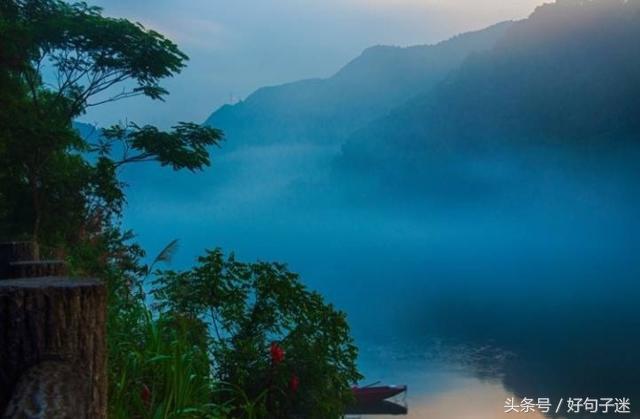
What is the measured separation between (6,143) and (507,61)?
79.0m

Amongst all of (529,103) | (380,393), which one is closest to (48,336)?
(380,393)

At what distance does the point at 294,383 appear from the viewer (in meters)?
4.43

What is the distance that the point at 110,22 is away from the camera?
435 inches

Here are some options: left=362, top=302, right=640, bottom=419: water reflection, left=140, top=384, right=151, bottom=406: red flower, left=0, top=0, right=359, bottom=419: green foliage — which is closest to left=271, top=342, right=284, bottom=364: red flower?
left=0, top=0, right=359, bottom=419: green foliage

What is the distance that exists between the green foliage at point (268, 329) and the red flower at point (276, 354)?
0.14 ft

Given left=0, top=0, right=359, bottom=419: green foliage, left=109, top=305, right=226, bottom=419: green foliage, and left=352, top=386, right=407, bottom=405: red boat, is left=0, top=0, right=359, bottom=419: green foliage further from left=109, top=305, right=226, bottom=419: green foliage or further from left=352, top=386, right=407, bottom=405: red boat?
left=352, top=386, right=407, bottom=405: red boat

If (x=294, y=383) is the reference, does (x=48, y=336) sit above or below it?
above

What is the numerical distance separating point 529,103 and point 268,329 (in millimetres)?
77629

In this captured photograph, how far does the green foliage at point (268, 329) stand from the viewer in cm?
457

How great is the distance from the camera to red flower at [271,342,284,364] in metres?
4.44

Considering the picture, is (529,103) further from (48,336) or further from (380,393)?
(48,336)

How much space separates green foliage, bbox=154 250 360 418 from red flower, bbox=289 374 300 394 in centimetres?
2

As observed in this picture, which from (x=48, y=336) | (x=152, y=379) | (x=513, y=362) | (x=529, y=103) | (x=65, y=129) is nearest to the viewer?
(x=48, y=336)

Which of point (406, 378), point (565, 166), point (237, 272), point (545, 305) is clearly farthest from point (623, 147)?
point (237, 272)
